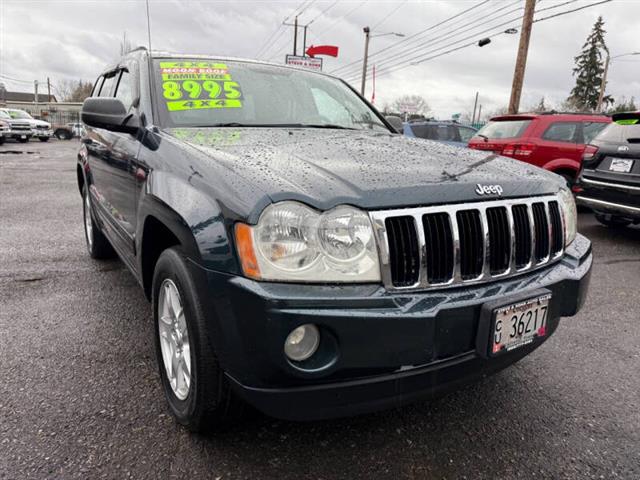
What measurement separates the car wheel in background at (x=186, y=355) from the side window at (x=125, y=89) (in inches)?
54.9

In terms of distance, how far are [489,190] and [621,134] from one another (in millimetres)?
4834

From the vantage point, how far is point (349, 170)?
1.86 metres

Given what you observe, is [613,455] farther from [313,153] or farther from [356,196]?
[313,153]

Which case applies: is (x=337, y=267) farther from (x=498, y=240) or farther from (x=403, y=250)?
(x=498, y=240)

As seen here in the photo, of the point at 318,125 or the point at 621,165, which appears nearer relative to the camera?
the point at 318,125

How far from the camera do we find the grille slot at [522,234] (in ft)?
6.51

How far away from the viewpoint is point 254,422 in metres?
2.14

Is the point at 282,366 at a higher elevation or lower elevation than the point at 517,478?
higher

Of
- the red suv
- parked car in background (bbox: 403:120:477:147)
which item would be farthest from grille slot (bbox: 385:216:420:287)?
parked car in background (bbox: 403:120:477:147)

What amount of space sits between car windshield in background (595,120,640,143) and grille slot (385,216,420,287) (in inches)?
199

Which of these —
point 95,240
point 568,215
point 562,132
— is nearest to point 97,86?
point 95,240

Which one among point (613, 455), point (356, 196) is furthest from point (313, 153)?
point (613, 455)

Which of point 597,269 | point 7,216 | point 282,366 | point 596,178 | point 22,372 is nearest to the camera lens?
point 282,366

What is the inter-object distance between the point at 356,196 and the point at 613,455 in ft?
5.11
